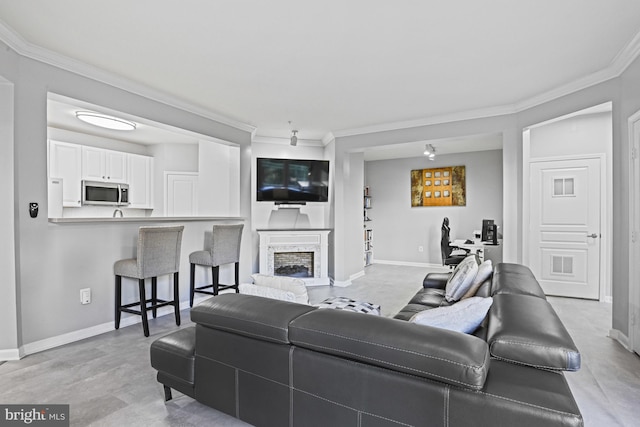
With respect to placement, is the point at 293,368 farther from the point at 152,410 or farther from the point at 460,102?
the point at 460,102

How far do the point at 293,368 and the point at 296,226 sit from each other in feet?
14.7

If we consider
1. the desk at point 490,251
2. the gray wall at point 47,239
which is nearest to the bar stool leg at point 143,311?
the gray wall at point 47,239

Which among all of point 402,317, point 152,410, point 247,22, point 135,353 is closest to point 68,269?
point 135,353

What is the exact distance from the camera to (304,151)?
19.6 feet

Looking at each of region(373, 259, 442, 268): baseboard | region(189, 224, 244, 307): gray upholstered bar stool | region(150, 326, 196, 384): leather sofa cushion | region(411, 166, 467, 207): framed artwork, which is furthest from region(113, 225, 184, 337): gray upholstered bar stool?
region(411, 166, 467, 207): framed artwork

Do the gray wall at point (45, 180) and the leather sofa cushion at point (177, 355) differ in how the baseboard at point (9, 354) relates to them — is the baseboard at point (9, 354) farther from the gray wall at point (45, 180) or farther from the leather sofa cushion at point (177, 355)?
the leather sofa cushion at point (177, 355)

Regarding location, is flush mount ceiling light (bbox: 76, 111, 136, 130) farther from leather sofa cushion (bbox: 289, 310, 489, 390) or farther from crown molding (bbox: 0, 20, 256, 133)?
leather sofa cushion (bbox: 289, 310, 489, 390)

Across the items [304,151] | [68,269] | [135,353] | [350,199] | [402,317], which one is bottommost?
[135,353]

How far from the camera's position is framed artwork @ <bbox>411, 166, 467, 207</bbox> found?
7.07m

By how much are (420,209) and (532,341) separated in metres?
6.52

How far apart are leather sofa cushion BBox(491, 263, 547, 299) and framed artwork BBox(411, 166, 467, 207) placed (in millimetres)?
4642

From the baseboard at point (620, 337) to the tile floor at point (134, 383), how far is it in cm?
5

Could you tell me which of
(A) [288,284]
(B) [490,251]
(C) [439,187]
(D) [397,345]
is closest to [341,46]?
(A) [288,284]

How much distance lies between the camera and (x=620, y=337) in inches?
119
